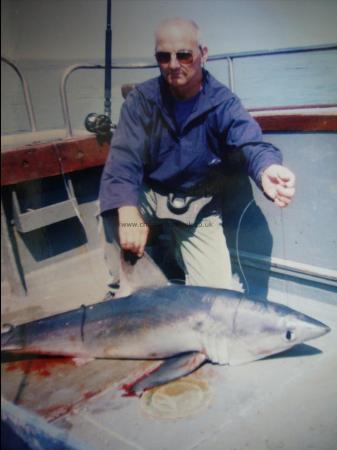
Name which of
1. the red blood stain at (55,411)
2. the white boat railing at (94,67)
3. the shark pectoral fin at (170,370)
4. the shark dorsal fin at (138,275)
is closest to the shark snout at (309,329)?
the shark pectoral fin at (170,370)

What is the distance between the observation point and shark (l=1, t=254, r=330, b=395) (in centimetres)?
216

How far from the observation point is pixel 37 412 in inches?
79.3

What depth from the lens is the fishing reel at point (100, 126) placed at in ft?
9.89

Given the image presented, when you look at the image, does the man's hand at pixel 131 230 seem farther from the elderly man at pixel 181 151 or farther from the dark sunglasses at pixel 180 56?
the dark sunglasses at pixel 180 56

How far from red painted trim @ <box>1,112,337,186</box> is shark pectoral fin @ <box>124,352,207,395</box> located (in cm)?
138

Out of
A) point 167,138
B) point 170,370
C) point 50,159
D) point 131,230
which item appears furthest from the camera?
point 50,159

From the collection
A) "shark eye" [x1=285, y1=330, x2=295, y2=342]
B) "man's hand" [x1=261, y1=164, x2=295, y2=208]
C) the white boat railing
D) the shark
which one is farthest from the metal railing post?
"shark eye" [x1=285, y1=330, x2=295, y2=342]

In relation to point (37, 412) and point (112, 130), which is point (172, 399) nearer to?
point (37, 412)

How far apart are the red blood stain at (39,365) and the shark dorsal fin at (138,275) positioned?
500mm

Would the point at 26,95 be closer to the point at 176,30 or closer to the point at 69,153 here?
the point at 69,153

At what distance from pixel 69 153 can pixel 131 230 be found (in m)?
0.85

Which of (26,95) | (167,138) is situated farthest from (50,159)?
(167,138)

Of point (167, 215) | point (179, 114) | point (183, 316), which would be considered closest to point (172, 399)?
point (183, 316)

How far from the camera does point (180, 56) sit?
7.45ft
